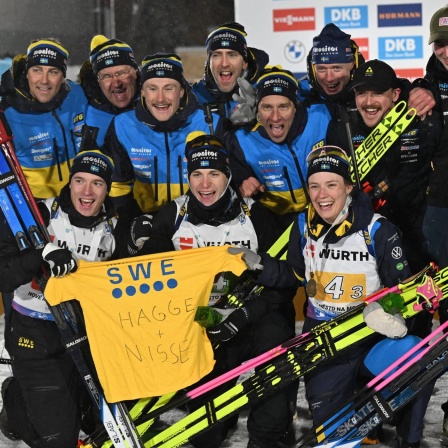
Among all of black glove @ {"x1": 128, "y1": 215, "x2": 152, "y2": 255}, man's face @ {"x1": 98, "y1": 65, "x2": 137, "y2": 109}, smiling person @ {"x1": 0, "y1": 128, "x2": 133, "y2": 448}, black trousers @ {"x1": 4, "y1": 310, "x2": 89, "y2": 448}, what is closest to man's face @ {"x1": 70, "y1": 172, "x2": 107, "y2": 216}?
smiling person @ {"x1": 0, "y1": 128, "x2": 133, "y2": 448}

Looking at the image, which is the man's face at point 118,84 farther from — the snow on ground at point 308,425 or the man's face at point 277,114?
the snow on ground at point 308,425

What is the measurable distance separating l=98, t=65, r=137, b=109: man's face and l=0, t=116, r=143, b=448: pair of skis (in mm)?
1156

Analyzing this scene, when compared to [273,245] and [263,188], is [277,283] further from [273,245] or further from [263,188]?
[263,188]

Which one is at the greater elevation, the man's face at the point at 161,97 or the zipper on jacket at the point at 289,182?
the man's face at the point at 161,97

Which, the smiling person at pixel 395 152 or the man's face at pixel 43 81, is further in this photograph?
the man's face at pixel 43 81

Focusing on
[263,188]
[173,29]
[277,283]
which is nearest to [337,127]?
[263,188]

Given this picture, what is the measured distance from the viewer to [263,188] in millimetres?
4949

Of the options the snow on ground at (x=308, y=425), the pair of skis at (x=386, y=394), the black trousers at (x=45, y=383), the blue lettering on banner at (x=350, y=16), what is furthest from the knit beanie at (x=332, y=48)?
the blue lettering on banner at (x=350, y=16)

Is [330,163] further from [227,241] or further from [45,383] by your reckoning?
[45,383]

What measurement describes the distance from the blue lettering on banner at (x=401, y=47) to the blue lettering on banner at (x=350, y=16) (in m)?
0.19

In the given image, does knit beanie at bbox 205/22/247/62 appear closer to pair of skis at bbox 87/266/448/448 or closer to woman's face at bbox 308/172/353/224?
woman's face at bbox 308/172/353/224

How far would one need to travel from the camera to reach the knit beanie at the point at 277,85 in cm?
486

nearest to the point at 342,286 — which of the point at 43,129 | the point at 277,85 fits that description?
the point at 277,85

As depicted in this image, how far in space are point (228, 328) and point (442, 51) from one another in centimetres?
169
